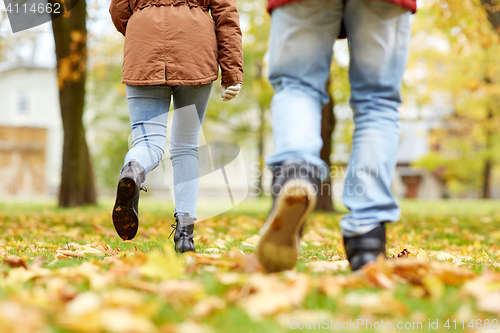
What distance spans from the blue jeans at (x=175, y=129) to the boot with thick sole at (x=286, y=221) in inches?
40.7

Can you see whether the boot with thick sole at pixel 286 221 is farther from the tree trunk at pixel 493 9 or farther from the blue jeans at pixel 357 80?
the tree trunk at pixel 493 9

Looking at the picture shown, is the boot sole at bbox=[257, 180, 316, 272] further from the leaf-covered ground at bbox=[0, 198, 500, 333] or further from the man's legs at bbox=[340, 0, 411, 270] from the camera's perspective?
the man's legs at bbox=[340, 0, 411, 270]

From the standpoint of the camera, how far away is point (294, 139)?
5.73 feet

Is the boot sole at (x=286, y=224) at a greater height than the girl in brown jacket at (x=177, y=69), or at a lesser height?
lesser

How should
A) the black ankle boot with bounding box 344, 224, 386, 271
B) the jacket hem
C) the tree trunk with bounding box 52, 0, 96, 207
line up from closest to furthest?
the black ankle boot with bounding box 344, 224, 386, 271 < the jacket hem < the tree trunk with bounding box 52, 0, 96, 207

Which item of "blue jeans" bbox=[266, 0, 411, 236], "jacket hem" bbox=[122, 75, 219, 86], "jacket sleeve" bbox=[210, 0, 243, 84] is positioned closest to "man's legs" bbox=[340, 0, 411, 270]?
"blue jeans" bbox=[266, 0, 411, 236]

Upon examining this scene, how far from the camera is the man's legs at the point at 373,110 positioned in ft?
5.95

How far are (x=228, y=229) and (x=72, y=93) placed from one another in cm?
547

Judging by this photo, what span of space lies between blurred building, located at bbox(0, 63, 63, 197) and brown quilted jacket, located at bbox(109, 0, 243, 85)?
25592 millimetres

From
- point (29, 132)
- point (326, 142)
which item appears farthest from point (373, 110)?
point (29, 132)

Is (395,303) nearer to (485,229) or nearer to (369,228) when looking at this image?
(369,228)

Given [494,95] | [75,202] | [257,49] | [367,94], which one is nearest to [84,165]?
[75,202]

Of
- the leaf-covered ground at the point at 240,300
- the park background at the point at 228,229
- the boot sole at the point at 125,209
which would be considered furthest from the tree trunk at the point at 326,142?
the leaf-covered ground at the point at 240,300

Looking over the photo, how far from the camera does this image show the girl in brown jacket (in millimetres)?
2514
